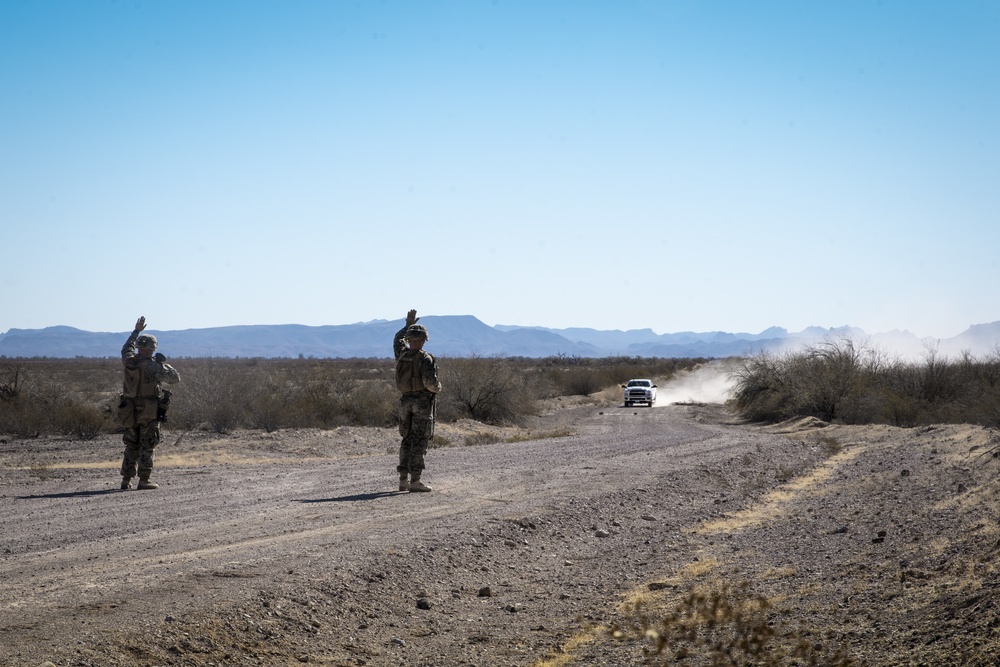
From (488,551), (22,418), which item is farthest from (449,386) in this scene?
(488,551)

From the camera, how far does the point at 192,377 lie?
95.2 ft

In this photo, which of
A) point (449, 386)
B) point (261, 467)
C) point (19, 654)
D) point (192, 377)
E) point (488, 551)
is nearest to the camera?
point (19, 654)

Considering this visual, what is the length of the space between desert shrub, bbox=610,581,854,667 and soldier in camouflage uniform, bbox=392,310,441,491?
5.57m

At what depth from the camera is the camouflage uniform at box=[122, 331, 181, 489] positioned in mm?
14289

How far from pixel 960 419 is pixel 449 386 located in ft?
56.8

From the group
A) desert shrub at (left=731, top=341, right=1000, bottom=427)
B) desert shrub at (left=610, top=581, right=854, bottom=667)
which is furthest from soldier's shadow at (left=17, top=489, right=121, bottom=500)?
desert shrub at (left=731, top=341, right=1000, bottom=427)

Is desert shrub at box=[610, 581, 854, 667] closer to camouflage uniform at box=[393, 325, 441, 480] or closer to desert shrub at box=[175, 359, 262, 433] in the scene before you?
camouflage uniform at box=[393, 325, 441, 480]

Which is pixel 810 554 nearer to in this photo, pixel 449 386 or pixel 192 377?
pixel 192 377

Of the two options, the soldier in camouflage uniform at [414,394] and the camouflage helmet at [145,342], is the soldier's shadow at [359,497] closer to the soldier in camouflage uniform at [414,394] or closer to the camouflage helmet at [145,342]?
the soldier in camouflage uniform at [414,394]

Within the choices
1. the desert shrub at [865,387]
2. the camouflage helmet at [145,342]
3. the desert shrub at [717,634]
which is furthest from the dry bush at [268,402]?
the desert shrub at [717,634]

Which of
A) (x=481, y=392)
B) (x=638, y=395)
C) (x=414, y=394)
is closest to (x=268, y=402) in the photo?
(x=481, y=392)

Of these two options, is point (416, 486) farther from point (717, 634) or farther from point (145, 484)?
point (717, 634)

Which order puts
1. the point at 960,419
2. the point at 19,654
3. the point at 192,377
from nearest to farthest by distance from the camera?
the point at 19,654 → the point at 192,377 → the point at 960,419

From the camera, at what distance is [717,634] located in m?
7.53
